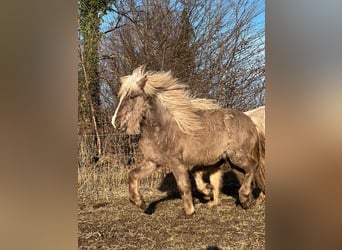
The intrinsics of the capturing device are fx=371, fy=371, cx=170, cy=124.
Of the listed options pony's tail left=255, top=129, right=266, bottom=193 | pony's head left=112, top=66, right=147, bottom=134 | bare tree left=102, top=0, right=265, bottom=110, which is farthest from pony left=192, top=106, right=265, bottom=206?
pony's head left=112, top=66, right=147, bottom=134

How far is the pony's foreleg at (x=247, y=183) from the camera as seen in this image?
153 cm

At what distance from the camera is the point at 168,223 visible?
147cm

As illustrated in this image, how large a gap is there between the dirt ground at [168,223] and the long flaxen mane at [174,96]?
30 cm

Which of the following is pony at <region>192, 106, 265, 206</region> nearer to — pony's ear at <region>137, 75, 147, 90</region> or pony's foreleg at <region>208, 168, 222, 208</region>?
pony's foreleg at <region>208, 168, 222, 208</region>

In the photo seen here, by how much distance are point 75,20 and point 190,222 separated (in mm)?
879

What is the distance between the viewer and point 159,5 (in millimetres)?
1434

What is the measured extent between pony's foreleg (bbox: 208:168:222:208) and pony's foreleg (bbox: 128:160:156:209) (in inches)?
9.9

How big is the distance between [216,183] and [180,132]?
261 millimetres

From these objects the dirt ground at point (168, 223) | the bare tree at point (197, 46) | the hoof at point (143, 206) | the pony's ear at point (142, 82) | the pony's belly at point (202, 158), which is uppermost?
the bare tree at point (197, 46)

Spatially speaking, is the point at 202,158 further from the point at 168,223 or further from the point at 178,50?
the point at 178,50

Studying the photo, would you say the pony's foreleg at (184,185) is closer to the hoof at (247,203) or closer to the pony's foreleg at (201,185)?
the pony's foreleg at (201,185)

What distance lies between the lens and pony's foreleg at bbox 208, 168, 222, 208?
1.53m

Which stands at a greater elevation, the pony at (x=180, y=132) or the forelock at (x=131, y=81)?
the forelock at (x=131, y=81)

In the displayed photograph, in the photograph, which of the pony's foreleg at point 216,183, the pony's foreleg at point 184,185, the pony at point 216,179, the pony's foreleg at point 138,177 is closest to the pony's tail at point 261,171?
the pony at point 216,179
